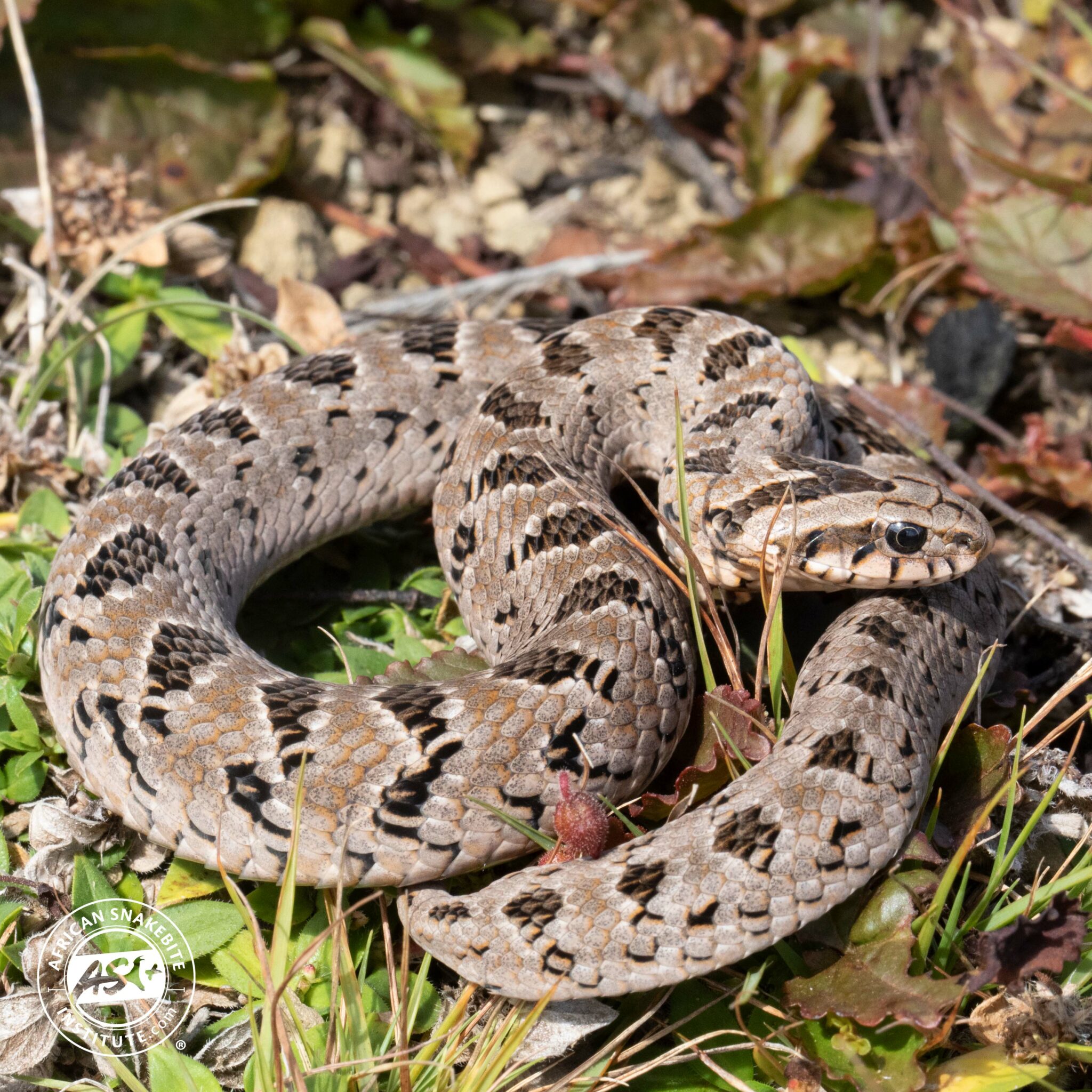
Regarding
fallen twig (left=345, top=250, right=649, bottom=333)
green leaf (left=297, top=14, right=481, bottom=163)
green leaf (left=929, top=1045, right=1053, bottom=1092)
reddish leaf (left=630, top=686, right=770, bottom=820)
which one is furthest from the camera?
green leaf (left=297, top=14, right=481, bottom=163)

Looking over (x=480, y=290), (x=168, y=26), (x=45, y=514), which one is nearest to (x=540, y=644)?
(x=45, y=514)

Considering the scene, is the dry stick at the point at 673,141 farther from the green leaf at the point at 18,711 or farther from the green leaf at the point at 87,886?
the green leaf at the point at 87,886

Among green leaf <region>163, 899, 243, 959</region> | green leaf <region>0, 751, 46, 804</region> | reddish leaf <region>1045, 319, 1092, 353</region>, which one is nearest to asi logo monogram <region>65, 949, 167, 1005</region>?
green leaf <region>163, 899, 243, 959</region>

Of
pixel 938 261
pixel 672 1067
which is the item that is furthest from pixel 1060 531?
pixel 672 1067

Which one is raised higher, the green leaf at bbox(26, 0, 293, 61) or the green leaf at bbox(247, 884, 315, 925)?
the green leaf at bbox(26, 0, 293, 61)

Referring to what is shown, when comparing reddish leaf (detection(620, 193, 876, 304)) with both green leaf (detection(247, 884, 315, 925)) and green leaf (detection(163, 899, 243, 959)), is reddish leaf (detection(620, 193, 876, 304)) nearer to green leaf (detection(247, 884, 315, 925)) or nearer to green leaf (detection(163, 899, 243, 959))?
green leaf (detection(247, 884, 315, 925))

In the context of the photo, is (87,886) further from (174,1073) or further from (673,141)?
(673,141)
